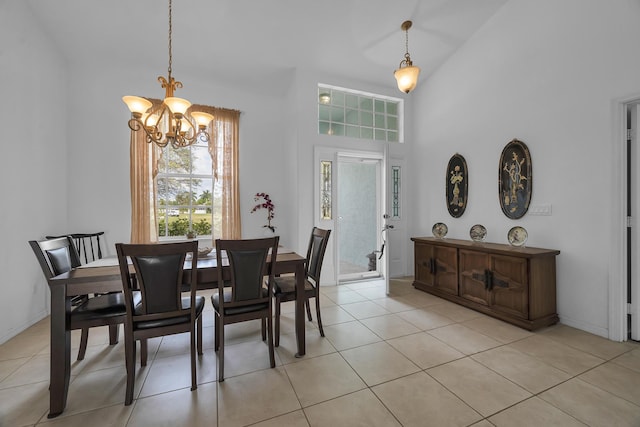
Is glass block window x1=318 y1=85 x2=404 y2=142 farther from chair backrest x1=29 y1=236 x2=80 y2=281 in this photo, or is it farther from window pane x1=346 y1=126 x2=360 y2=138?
chair backrest x1=29 y1=236 x2=80 y2=281

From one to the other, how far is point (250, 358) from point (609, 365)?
2.86 metres

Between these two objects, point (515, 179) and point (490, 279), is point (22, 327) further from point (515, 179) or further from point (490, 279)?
point (515, 179)

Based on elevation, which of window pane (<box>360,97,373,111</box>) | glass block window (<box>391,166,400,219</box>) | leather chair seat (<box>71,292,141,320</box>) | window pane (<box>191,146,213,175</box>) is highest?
window pane (<box>360,97,373,111</box>)

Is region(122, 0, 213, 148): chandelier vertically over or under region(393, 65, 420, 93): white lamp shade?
under

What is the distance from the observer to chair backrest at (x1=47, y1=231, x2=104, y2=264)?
133 inches

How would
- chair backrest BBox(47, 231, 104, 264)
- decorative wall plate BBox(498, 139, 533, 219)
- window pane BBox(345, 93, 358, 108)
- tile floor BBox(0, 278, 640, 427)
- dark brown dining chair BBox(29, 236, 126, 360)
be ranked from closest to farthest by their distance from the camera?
tile floor BBox(0, 278, 640, 427) → dark brown dining chair BBox(29, 236, 126, 360) → decorative wall plate BBox(498, 139, 533, 219) → chair backrest BBox(47, 231, 104, 264) → window pane BBox(345, 93, 358, 108)

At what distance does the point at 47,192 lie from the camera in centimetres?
310

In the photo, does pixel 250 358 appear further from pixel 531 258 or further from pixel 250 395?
pixel 531 258

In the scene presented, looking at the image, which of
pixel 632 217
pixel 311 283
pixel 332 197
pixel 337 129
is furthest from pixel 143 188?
pixel 632 217

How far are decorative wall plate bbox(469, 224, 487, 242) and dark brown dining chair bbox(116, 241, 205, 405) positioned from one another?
3.37 m

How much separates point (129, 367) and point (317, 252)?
1.68 m

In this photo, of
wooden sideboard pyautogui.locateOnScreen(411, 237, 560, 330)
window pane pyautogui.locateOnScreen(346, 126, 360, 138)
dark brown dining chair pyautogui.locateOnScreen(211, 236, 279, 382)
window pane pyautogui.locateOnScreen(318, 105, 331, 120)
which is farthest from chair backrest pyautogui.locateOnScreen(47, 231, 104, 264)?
wooden sideboard pyautogui.locateOnScreen(411, 237, 560, 330)

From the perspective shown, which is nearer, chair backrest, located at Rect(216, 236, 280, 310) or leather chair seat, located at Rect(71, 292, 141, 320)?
leather chair seat, located at Rect(71, 292, 141, 320)

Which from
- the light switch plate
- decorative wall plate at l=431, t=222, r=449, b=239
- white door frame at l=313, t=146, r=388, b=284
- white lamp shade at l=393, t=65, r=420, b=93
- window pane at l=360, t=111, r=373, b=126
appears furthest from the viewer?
window pane at l=360, t=111, r=373, b=126
